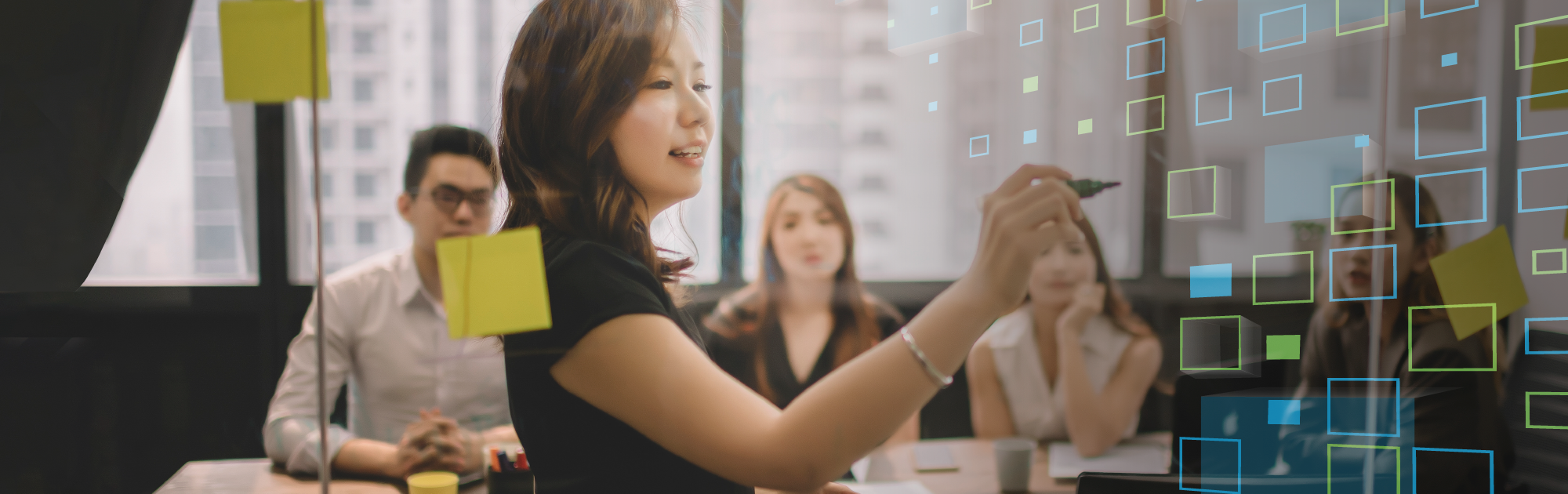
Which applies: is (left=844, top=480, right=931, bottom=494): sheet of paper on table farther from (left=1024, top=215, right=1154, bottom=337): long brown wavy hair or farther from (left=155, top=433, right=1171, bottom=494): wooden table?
(left=1024, top=215, right=1154, bottom=337): long brown wavy hair

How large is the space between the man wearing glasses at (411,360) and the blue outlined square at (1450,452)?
882 mm

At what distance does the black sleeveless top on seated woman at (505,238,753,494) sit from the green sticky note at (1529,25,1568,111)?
0.79 m

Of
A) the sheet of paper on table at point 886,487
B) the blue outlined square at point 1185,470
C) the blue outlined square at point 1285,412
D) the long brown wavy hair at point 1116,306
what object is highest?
the long brown wavy hair at point 1116,306

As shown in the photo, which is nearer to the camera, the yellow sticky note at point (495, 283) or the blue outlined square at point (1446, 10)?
the blue outlined square at point (1446, 10)

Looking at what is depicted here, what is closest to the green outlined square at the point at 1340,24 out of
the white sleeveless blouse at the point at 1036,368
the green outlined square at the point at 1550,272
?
the green outlined square at the point at 1550,272

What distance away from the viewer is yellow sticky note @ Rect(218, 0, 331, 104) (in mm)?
793

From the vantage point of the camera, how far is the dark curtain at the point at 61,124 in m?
0.83

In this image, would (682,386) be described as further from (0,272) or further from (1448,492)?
(0,272)

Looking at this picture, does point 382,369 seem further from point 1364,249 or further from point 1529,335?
point 1529,335

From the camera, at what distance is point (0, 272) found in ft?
2.76

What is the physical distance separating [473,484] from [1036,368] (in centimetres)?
62

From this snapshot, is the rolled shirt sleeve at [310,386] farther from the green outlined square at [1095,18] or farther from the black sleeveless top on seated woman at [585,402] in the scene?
the green outlined square at [1095,18]

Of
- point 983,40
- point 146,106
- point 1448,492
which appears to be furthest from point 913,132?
point 146,106

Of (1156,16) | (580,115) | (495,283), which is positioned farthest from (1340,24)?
(495,283)
